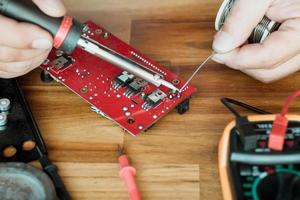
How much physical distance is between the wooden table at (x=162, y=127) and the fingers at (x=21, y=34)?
117 mm

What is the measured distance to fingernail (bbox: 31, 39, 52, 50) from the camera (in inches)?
21.7

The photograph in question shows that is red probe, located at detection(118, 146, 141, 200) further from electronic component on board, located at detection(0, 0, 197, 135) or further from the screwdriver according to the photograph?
the screwdriver

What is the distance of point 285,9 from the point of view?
64 cm

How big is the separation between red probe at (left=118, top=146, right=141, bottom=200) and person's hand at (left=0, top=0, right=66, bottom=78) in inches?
6.6

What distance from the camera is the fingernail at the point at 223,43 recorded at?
0.63 meters

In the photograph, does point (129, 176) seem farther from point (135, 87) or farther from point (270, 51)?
point (270, 51)

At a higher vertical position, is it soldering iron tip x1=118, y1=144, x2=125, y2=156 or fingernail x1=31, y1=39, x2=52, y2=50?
fingernail x1=31, y1=39, x2=52, y2=50

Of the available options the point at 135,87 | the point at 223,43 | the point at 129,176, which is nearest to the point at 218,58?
the point at 223,43

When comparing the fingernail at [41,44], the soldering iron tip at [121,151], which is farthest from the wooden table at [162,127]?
the fingernail at [41,44]

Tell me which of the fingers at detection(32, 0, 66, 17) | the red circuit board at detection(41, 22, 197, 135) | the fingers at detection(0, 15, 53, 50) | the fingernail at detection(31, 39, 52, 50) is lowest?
the red circuit board at detection(41, 22, 197, 135)

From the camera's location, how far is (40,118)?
62cm

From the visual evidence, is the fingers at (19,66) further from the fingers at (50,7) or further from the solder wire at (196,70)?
the solder wire at (196,70)

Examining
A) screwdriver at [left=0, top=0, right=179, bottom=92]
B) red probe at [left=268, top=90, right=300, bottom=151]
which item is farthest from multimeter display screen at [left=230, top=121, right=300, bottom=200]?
screwdriver at [left=0, top=0, right=179, bottom=92]

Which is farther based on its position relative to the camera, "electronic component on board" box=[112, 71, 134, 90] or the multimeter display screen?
"electronic component on board" box=[112, 71, 134, 90]
